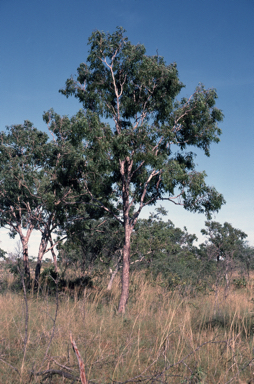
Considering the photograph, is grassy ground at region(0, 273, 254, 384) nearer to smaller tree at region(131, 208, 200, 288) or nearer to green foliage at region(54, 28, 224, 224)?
green foliage at region(54, 28, 224, 224)

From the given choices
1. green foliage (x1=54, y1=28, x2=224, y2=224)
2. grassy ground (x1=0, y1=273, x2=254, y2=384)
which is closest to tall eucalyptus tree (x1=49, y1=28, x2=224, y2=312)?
green foliage (x1=54, y1=28, x2=224, y2=224)

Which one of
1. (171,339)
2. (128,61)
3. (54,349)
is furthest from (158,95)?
(54,349)

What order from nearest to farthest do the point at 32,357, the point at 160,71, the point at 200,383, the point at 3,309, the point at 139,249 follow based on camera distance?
1. the point at 200,383
2. the point at 32,357
3. the point at 3,309
4. the point at 160,71
5. the point at 139,249

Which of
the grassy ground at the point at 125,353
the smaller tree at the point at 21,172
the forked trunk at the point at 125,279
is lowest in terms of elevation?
the grassy ground at the point at 125,353

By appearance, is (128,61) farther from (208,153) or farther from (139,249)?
(139,249)

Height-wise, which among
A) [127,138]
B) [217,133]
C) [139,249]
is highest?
[217,133]

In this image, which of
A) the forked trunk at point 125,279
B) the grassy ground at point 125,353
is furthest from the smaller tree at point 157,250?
the grassy ground at point 125,353

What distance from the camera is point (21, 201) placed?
14.5 metres

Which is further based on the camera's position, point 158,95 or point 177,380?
point 158,95

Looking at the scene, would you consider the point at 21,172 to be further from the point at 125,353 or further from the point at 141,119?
the point at 125,353

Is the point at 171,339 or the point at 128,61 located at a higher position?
the point at 128,61

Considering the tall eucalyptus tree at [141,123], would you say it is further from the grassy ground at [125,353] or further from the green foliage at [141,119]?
the grassy ground at [125,353]

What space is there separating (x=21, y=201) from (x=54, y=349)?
1091 centimetres

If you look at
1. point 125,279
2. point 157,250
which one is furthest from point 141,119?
point 157,250
